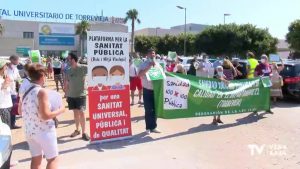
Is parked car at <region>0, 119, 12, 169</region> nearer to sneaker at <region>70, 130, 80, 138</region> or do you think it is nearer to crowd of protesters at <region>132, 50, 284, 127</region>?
sneaker at <region>70, 130, 80, 138</region>

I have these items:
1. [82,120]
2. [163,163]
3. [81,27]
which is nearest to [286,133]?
[163,163]

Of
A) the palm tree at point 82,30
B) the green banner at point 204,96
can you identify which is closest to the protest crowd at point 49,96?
the green banner at point 204,96

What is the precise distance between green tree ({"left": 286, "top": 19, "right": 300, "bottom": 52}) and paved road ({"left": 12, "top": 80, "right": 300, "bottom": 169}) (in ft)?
157

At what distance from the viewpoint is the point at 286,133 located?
973 cm

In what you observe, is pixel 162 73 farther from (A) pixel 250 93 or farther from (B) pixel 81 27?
(B) pixel 81 27

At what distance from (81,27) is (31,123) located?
268ft

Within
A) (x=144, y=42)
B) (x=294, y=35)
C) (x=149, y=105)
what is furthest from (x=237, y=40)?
(x=149, y=105)

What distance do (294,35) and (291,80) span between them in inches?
1713

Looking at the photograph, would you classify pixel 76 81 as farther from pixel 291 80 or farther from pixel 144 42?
pixel 144 42

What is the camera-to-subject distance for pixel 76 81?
8758 millimetres

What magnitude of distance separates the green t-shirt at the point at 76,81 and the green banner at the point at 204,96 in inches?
60.5

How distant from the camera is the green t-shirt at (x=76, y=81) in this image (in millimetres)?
8766

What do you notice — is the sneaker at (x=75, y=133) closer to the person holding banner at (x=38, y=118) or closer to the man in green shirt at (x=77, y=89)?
the man in green shirt at (x=77, y=89)

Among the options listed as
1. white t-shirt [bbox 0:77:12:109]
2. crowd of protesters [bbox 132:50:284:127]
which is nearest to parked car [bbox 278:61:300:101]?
crowd of protesters [bbox 132:50:284:127]
